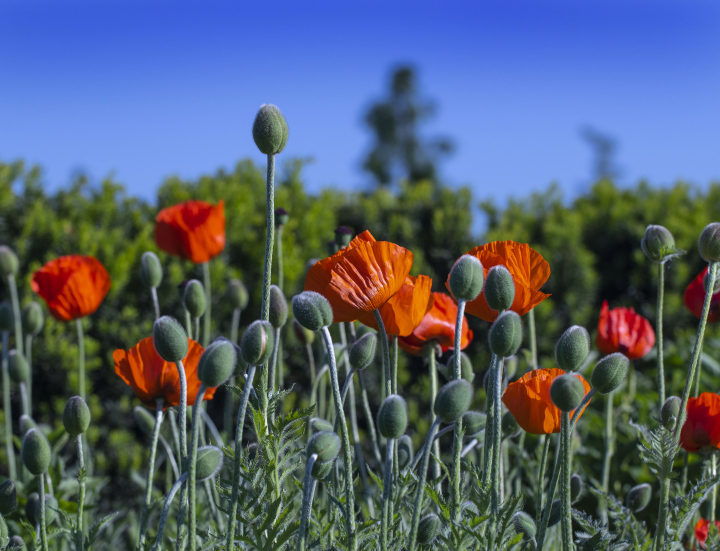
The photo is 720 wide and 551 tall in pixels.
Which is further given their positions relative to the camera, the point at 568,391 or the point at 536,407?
the point at 536,407

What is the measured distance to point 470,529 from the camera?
0.80m

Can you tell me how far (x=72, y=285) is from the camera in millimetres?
1586

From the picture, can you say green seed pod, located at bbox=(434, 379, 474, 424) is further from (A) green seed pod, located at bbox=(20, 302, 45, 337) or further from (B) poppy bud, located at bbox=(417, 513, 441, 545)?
(A) green seed pod, located at bbox=(20, 302, 45, 337)

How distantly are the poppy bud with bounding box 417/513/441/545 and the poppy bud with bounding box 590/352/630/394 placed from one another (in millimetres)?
274

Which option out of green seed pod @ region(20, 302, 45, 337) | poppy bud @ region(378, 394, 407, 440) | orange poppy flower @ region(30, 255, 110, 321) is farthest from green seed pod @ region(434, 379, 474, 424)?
green seed pod @ region(20, 302, 45, 337)

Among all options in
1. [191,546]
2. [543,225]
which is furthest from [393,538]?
[543,225]

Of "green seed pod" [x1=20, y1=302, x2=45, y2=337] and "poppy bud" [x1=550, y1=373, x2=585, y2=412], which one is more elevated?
"poppy bud" [x1=550, y1=373, x2=585, y2=412]

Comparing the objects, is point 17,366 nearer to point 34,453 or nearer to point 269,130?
point 34,453

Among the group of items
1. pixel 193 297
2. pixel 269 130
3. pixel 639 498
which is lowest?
pixel 639 498

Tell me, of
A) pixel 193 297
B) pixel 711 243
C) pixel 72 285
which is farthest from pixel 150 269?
pixel 711 243

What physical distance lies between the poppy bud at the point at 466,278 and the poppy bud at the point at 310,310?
17 centimetres

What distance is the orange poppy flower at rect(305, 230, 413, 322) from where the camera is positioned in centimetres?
92

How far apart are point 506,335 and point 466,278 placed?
10cm

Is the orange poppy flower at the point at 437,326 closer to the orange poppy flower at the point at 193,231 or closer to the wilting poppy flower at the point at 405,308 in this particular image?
the wilting poppy flower at the point at 405,308
